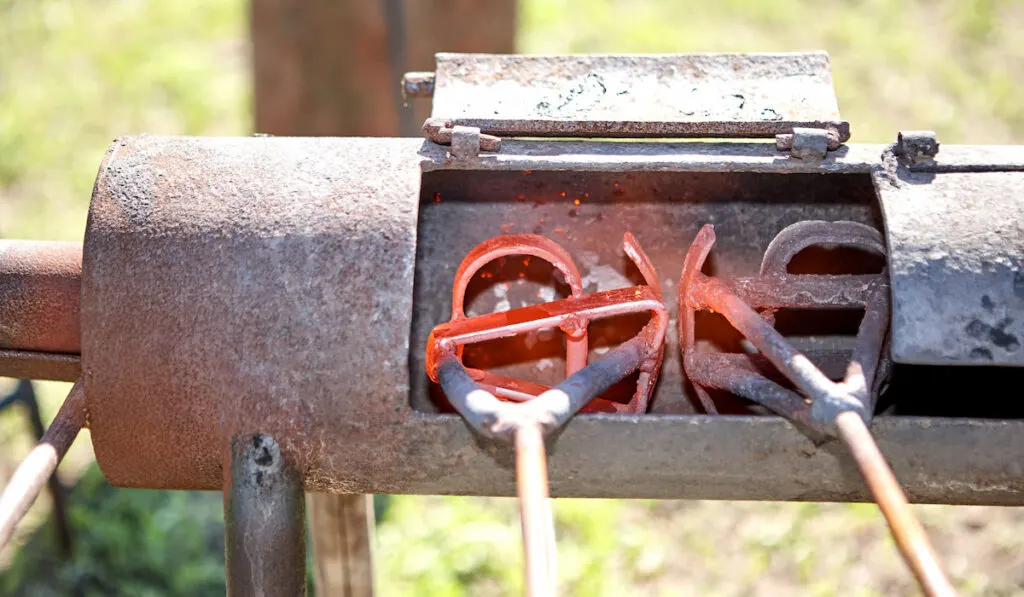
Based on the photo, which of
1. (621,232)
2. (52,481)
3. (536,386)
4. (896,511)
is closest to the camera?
(896,511)

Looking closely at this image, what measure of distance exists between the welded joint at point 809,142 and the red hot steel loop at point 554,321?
25 cm

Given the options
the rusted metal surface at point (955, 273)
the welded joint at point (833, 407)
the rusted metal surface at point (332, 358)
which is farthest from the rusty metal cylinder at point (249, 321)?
the rusted metal surface at point (955, 273)

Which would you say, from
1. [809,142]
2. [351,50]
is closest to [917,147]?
[809,142]

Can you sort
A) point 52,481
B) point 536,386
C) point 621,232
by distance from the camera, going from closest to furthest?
point 536,386
point 621,232
point 52,481

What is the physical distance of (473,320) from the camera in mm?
1290

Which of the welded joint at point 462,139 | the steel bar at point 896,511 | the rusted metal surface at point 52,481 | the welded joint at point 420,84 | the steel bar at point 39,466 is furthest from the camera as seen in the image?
the rusted metal surface at point 52,481

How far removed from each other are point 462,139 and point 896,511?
2.15ft

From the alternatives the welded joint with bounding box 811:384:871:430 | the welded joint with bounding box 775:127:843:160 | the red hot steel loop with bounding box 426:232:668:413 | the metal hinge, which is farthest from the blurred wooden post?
the welded joint with bounding box 811:384:871:430

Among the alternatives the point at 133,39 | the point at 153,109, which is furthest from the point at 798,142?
the point at 133,39

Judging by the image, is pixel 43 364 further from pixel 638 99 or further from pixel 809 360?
pixel 809 360

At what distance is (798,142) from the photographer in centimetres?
123

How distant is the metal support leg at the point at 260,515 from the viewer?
3.80 feet

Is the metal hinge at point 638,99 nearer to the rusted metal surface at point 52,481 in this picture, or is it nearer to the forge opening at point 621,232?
the forge opening at point 621,232

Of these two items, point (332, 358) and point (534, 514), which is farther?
point (332, 358)
